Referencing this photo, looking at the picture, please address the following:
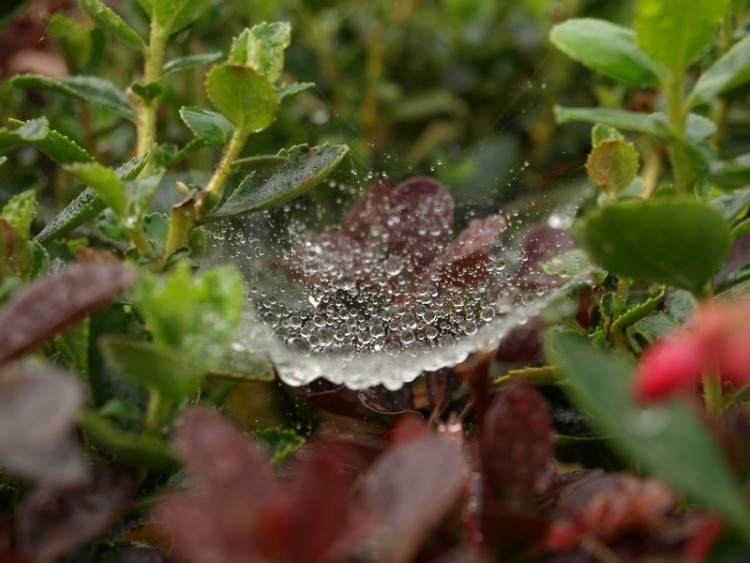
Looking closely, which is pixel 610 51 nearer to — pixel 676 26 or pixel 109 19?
pixel 676 26

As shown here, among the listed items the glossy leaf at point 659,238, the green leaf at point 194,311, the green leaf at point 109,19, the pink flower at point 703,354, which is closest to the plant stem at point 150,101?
the green leaf at point 109,19

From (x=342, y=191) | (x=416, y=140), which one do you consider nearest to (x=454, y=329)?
(x=342, y=191)

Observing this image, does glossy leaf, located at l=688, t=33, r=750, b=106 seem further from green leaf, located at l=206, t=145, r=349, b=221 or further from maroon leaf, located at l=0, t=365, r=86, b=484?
maroon leaf, located at l=0, t=365, r=86, b=484

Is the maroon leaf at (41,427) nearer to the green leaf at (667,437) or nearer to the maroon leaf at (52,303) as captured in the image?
the maroon leaf at (52,303)

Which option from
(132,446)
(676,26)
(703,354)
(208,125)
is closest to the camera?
(703,354)

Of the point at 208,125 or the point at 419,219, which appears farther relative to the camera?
the point at 419,219

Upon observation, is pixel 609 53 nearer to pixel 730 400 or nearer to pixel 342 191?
pixel 730 400

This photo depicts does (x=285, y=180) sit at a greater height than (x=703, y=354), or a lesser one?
lesser

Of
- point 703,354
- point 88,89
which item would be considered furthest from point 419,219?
point 703,354
